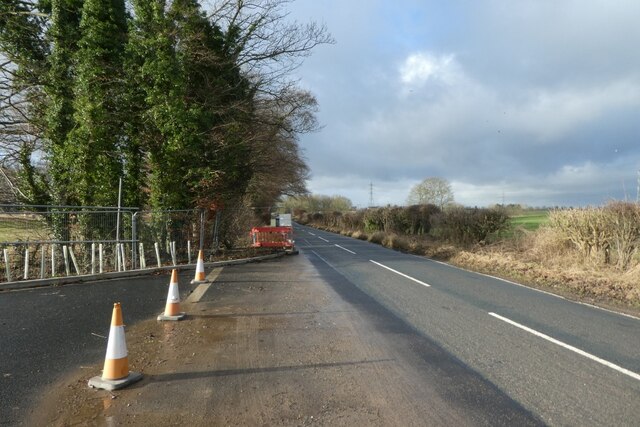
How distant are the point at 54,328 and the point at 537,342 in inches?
287

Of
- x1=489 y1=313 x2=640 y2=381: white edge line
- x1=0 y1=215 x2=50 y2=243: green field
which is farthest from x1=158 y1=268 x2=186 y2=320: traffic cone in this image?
x1=0 y1=215 x2=50 y2=243: green field

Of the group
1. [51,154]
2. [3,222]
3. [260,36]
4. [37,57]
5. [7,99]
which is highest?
[260,36]

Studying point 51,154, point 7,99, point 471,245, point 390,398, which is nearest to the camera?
point 390,398

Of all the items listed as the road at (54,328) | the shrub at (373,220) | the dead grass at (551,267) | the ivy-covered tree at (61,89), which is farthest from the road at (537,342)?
the shrub at (373,220)

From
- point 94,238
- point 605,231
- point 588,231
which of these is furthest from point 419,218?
point 94,238

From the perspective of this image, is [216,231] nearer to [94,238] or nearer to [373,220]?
[94,238]

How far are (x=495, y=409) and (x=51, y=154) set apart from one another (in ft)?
57.6

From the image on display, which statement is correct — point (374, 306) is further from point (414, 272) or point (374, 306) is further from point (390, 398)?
point (414, 272)

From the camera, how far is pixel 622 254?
13.6 metres

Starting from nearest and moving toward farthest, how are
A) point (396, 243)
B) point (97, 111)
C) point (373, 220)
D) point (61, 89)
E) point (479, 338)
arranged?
point (479, 338) → point (97, 111) → point (61, 89) → point (396, 243) → point (373, 220)

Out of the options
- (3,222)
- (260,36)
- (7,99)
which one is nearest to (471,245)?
(260,36)

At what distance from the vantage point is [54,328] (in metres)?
7.41

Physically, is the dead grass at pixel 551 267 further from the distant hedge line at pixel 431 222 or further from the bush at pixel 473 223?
the distant hedge line at pixel 431 222

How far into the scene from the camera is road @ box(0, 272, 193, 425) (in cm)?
500
